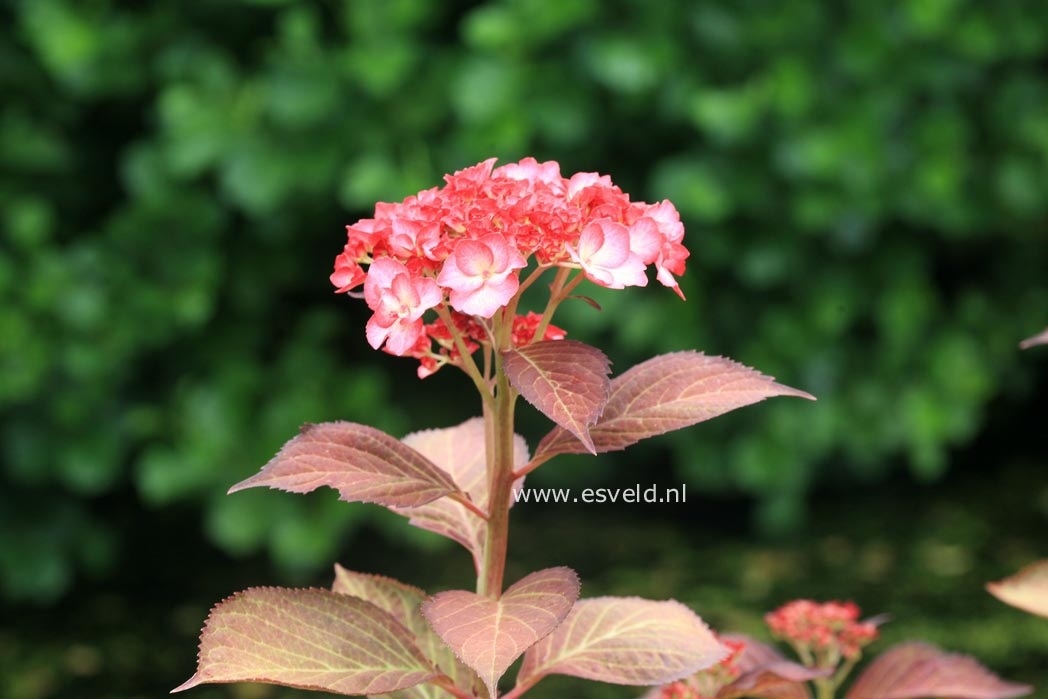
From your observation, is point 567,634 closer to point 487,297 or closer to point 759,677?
point 759,677

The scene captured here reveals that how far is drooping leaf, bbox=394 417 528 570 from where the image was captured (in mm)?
848

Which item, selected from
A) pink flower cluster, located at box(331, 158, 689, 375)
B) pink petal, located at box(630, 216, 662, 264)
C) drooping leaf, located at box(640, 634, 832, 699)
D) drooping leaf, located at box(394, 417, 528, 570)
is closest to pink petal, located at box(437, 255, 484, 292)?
pink flower cluster, located at box(331, 158, 689, 375)

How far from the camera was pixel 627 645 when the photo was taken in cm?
78

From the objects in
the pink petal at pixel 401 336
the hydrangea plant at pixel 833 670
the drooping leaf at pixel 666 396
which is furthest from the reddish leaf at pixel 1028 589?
the pink petal at pixel 401 336

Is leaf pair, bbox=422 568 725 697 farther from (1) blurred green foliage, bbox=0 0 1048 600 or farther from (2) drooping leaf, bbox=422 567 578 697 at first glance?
(1) blurred green foliage, bbox=0 0 1048 600

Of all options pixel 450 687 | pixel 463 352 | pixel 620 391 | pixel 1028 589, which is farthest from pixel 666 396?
pixel 1028 589

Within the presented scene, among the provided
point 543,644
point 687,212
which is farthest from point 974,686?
point 687,212

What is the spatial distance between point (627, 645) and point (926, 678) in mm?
336

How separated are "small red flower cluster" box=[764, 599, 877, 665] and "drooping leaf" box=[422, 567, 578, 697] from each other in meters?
0.40

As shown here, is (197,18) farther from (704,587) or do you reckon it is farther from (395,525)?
(704,587)

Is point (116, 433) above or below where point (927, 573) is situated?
above

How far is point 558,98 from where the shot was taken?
2.35 metres

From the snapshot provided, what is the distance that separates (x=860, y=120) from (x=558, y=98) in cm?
66

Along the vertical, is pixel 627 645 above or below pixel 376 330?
below
